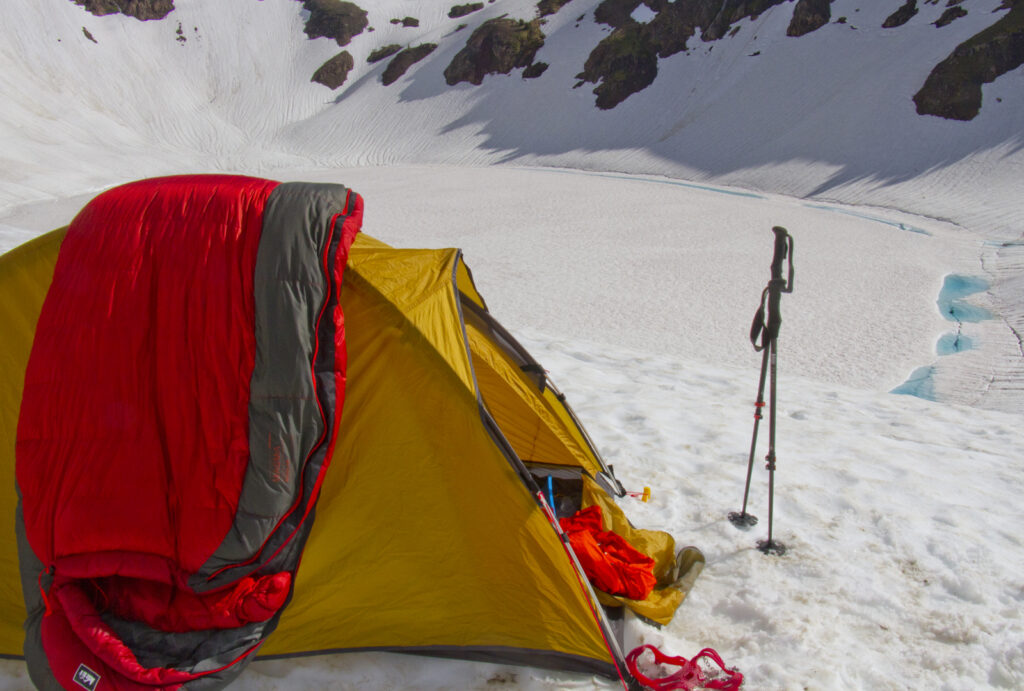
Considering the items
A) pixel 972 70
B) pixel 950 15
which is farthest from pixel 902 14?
pixel 972 70

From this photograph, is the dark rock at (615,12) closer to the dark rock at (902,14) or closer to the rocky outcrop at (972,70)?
the dark rock at (902,14)

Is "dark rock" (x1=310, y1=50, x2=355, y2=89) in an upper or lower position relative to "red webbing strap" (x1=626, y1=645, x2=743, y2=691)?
upper

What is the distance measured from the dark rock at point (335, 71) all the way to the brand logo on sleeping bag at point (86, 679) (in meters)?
50.2

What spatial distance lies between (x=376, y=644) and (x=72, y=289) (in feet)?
5.94

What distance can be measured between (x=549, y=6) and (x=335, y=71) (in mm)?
15459

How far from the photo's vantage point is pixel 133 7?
47250 millimetres

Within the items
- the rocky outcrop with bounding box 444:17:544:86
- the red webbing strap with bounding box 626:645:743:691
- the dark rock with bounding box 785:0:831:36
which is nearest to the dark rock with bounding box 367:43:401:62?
the rocky outcrop with bounding box 444:17:544:86

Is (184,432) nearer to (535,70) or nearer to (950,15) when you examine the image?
(950,15)

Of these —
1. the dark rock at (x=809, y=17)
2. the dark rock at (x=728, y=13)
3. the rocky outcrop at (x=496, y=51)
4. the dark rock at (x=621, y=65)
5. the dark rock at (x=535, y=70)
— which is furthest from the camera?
the rocky outcrop at (x=496, y=51)

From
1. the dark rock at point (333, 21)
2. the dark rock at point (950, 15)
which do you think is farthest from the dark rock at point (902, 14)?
the dark rock at point (333, 21)

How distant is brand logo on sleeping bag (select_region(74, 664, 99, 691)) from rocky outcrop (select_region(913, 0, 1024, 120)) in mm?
32270

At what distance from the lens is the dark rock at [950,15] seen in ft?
101

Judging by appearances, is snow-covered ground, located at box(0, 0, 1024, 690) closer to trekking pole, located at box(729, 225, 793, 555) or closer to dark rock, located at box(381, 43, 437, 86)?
trekking pole, located at box(729, 225, 793, 555)

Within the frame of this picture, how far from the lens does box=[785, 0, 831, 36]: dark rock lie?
3547cm
